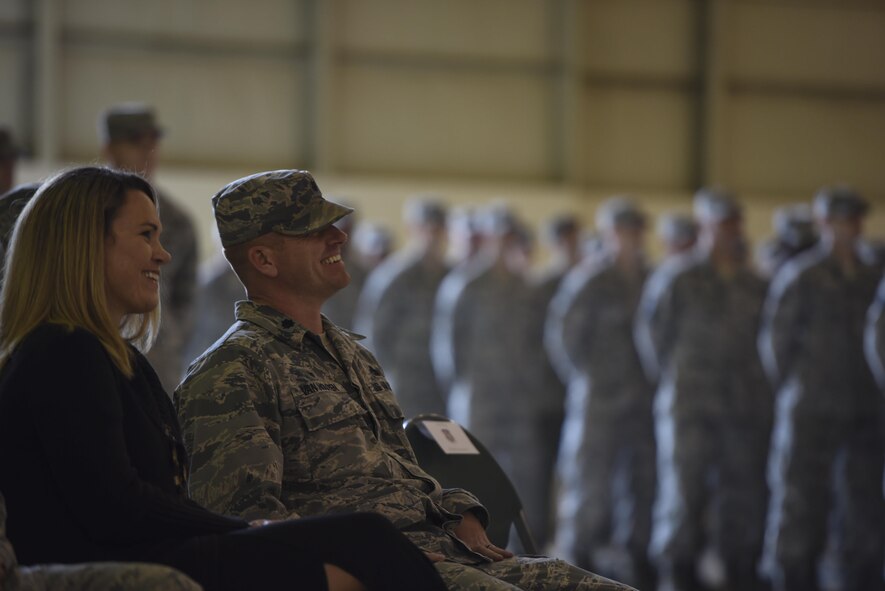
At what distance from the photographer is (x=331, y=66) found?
41.1ft

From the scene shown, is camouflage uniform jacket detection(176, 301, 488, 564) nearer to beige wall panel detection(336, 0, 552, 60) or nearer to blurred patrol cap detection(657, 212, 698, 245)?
blurred patrol cap detection(657, 212, 698, 245)

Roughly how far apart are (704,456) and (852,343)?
2.76 ft

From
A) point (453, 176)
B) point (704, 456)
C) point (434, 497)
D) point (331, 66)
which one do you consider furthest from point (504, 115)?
point (434, 497)

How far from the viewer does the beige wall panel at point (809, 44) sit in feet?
44.3

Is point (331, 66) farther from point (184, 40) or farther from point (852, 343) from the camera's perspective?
point (852, 343)

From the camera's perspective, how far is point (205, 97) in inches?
485

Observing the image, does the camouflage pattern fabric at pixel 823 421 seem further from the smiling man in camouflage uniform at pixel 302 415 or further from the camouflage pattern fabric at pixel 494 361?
the smiling man in camouflage uniform at pixel 302 415

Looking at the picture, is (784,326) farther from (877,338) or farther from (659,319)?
(659,319)

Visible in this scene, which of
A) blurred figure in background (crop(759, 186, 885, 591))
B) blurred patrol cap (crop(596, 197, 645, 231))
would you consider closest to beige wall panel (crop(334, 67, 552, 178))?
blurred patrol cap (crop(596, 197, 645, 231))

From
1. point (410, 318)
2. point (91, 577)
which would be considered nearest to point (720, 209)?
point (410, 318)

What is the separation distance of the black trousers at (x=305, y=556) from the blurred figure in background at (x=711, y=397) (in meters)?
5.05

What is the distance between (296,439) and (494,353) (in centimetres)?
582

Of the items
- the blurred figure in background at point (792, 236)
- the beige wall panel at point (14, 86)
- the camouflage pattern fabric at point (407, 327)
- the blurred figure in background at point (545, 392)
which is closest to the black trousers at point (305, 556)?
the blurred figure in background at point (792, 236)

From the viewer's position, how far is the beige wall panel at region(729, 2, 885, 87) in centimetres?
1349
